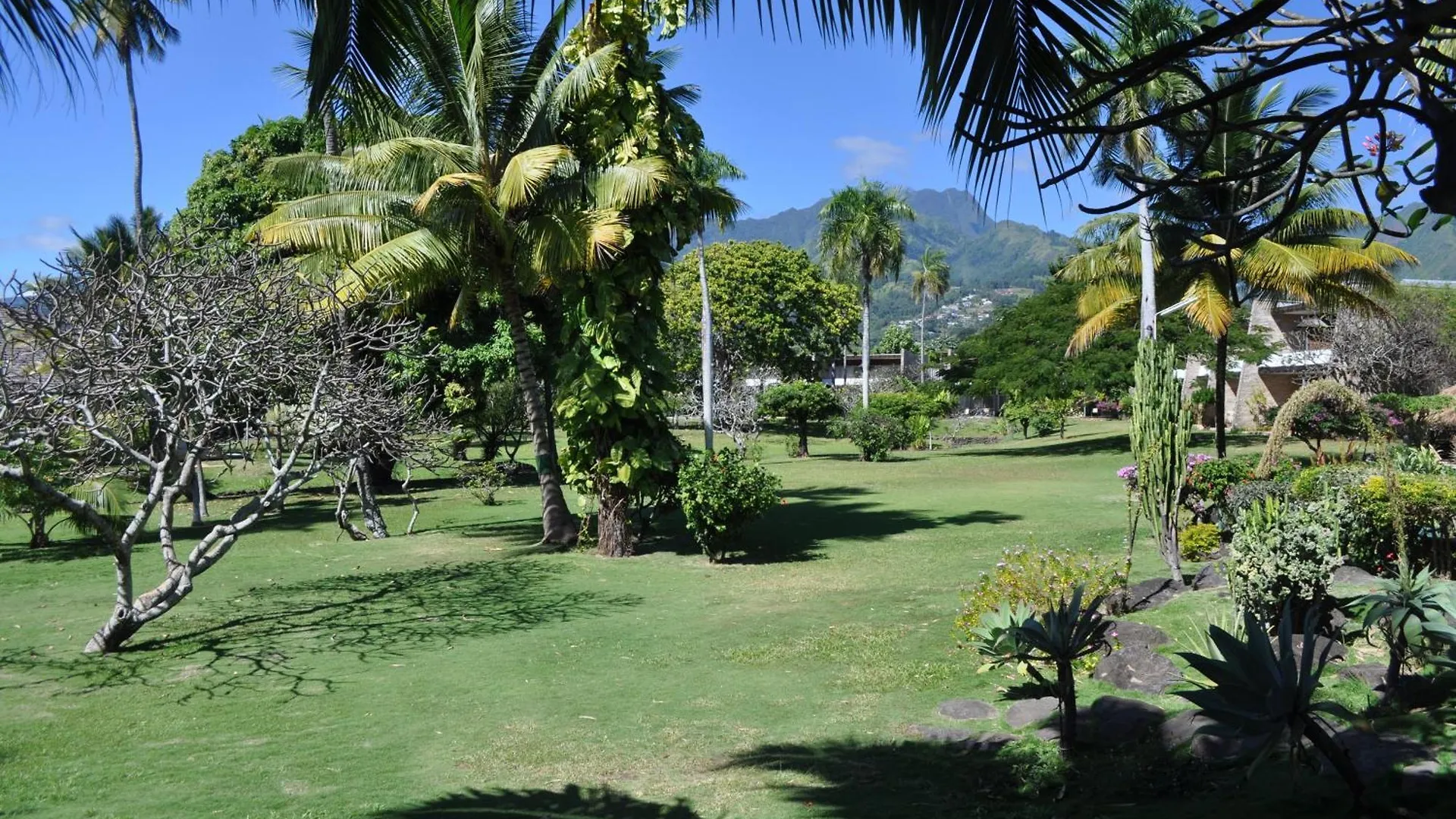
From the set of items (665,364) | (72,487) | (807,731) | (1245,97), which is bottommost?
(807,731)

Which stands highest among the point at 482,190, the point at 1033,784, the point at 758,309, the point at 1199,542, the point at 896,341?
the point at 896,341

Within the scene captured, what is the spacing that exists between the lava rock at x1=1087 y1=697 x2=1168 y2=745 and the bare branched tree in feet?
25.7

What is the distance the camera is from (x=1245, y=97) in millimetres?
22703

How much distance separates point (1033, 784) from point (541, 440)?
1304 cm

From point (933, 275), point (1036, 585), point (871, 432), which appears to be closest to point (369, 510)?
point (1036, 585)

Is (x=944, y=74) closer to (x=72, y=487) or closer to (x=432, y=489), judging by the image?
(x=72, y=487)

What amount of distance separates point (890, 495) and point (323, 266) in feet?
41.3

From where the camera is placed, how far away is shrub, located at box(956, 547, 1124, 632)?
9.34m

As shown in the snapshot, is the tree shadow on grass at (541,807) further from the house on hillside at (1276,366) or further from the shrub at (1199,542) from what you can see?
the house on hillside at (1276,366)

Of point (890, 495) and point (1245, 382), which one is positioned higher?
point (1245, 382)

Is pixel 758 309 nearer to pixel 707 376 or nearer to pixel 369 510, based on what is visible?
pixel 707 376

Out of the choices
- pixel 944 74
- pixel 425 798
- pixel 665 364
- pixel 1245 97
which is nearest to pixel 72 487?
pixel 665 364

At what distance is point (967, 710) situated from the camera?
306 inches

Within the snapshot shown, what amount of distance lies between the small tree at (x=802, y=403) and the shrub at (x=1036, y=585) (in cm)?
2737
